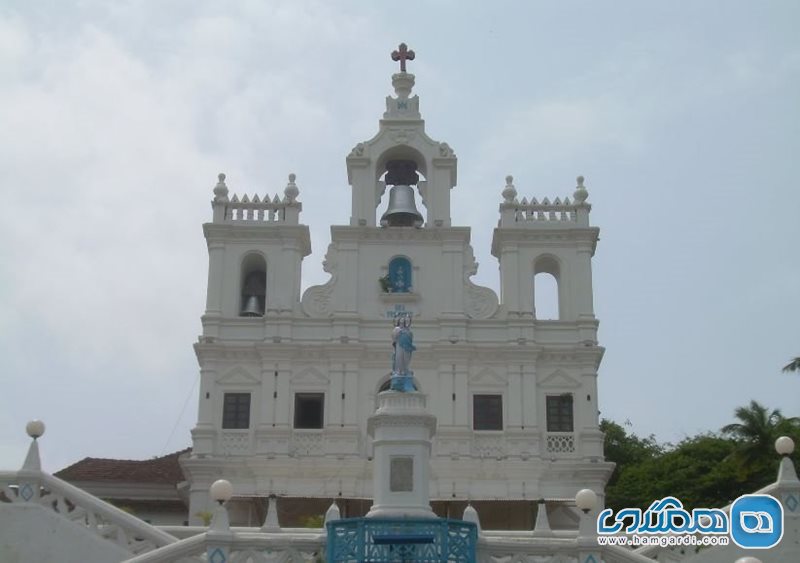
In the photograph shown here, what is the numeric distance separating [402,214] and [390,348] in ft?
15.9

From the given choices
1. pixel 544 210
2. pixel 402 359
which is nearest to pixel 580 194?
pixel 544 210

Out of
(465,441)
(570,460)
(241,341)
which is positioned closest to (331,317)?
(241,341)

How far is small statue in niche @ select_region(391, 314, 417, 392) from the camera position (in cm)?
2078

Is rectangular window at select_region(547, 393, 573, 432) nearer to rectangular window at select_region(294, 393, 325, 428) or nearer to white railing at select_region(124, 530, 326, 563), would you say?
rectangular window at select_region(294, 393, 325, 428)

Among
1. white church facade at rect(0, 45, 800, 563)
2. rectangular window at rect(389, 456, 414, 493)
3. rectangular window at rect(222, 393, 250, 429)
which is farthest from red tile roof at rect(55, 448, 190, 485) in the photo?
rectangular window at rect(389, 456, 414, 493)

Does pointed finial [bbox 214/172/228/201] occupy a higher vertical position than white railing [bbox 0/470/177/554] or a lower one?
higher

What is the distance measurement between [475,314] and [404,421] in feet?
53.0

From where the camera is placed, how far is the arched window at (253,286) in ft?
120

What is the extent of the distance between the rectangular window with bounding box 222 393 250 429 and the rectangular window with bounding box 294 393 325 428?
1547mm

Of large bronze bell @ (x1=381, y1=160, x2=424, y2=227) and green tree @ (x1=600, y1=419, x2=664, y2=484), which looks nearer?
large bronze bell @ (x1=381, y1=160, x2=424, y2=227)

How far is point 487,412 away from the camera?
34688 mm

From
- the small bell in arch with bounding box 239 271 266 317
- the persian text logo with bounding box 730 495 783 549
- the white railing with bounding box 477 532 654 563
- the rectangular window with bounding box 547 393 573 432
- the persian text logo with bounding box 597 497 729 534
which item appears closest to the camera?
the white railing with bounding box 477 532 654 563

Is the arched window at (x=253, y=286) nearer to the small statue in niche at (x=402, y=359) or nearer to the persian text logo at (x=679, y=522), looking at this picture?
the small statue in niche at (x=402, y=359)

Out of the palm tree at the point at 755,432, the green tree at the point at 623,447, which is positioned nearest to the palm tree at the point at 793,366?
the palm tree at the point at 755,432
